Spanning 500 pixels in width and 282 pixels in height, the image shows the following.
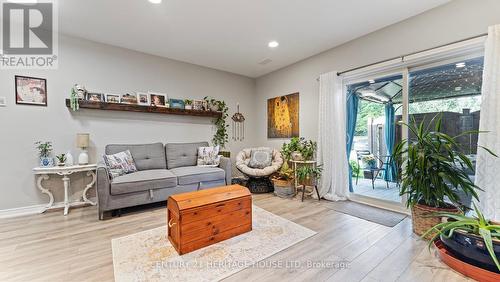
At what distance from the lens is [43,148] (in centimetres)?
289

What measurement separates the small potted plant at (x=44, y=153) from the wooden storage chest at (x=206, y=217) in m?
2.19

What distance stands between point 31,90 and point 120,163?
5.15 ft

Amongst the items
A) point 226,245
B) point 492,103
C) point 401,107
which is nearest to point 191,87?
point 226,245

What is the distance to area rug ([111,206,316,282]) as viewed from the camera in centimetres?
157

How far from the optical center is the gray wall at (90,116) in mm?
2777

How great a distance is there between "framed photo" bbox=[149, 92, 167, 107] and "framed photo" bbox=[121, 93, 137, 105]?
0.84 ft

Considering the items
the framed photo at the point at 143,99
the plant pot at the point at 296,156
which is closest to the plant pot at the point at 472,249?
the plant pot at the point at 296,156

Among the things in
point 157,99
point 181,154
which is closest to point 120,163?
point 181,154

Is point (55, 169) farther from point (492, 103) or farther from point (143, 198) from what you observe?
point (492, 103)

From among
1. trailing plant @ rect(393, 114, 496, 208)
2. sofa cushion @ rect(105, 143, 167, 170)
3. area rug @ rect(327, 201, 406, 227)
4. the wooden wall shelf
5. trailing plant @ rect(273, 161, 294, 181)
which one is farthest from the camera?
trailing plant @ rect(273, 161, 294, 181)

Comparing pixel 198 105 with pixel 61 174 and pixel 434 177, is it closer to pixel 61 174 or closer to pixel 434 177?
pixel 61 174

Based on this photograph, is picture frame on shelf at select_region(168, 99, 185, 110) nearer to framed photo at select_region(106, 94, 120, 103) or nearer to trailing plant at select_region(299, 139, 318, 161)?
framed photo at select_region(106, 94, 120, 103)

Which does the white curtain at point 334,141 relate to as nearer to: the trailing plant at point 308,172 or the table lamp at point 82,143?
the trailing plant at point 308,172

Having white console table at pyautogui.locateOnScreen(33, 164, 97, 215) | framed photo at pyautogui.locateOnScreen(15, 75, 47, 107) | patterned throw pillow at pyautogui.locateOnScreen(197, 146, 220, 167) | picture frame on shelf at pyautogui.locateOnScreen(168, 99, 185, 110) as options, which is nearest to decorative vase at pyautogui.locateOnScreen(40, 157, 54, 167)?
white console table at pyautogui.locateOnScreen(33, 164, 97, 215)
